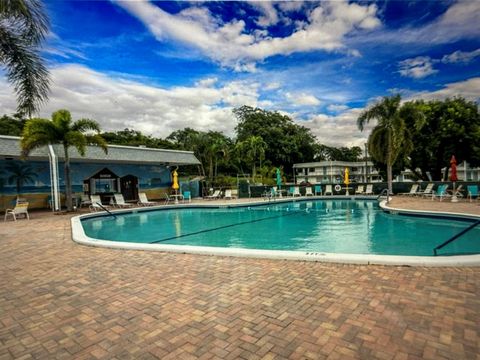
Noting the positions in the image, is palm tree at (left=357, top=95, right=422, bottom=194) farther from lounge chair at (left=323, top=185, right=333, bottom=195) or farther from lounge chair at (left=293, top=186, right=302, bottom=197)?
lounge chair at (left=293, top=186, right=302, bottom=197)

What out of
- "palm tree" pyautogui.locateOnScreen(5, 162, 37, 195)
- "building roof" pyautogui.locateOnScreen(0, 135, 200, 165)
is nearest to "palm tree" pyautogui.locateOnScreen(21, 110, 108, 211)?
"building roof" pyautogui.locateOnScreen(0, 135, 200, 165)

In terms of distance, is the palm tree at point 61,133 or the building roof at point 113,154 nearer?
the palm tree at point 61,133

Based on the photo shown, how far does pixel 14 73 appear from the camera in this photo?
18.9 feet

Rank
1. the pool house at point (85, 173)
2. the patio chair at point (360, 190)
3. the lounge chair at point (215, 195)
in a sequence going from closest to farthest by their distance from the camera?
the pool house at point (85, 173) < the patio chair at point (360, 190) < the lounge chair at point (215, 195)

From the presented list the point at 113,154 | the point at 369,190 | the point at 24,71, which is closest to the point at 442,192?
the point at 369,190

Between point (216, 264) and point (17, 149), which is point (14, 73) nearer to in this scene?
point (216, 264)

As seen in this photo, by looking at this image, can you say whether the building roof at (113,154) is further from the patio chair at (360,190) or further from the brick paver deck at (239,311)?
the patio chair at (360,190)

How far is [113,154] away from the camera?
1900 cm

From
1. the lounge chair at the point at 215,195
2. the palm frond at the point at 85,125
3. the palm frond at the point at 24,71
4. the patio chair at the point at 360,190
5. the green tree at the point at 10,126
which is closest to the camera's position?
the palm frond at the point at 24,71

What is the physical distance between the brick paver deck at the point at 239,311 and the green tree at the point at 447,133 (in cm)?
2356

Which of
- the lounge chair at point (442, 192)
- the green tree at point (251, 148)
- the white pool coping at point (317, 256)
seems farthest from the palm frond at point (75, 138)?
the green tree at point (251, 148)

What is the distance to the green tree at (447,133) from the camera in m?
23.6

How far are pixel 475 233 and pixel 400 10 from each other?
27.3ft

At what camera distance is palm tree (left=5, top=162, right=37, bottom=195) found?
15906mm
